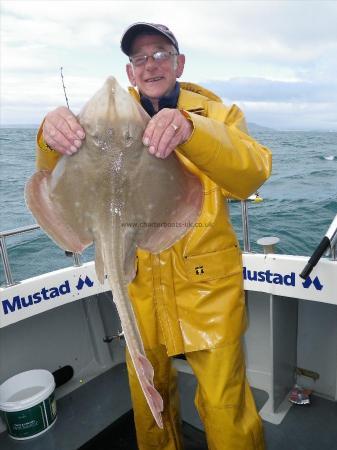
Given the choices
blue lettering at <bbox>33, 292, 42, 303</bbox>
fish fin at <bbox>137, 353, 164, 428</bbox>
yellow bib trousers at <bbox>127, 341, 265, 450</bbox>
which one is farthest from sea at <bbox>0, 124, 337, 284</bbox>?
fish fin at <bbox>137, 353, 164, 428</bbox>

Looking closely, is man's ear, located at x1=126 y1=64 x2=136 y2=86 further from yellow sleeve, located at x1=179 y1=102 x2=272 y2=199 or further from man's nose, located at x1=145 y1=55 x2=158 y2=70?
yellow sleeve, located at x1=179 y1=102 x2=272 y2=199

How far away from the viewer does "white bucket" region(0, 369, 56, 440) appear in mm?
3832

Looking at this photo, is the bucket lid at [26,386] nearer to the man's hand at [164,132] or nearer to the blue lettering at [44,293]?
the blue lettering at [44,293]

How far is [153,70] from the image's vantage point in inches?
102

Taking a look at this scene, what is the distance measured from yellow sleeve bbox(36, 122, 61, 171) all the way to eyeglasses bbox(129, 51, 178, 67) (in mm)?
858

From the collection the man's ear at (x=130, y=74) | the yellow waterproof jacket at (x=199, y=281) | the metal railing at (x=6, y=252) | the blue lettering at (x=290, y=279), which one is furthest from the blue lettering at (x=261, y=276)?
the man's ear at (x=130, y=74)

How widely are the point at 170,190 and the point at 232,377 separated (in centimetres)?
148

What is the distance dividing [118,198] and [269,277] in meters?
2.24

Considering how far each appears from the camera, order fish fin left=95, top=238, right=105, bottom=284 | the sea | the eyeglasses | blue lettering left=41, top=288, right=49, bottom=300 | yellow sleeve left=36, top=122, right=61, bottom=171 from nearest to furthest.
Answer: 1. fish fin left=95, top=238, right=105, bottom=284
2. yellow sleeve left=36, top=122, right=61, bottom=171
3. the eyeglasses
4. blue lettering left=41, top=288, right=49, bottom=300
5. the sea

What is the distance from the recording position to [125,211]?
1.87 m

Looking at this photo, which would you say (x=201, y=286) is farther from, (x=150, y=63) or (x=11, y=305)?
(x=11, y=305)

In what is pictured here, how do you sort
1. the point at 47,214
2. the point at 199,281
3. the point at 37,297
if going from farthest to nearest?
1. the point at 37,297
2. the point at 199,281
3. the point at 47,214

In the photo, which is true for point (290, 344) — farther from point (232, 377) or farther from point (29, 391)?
point (29, 391)

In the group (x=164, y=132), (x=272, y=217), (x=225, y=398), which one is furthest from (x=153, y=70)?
(x=272, y=217)
